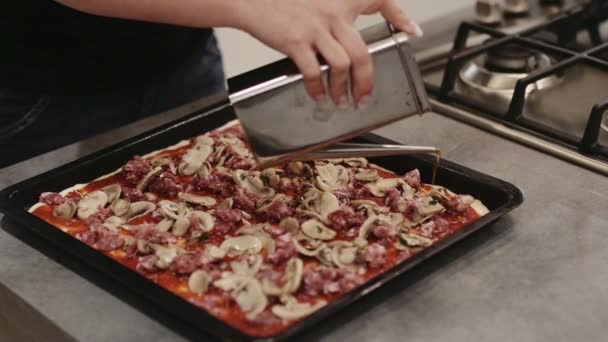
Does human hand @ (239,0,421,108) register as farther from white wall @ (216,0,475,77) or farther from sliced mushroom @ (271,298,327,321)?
white wall @ (216,0,475,77)

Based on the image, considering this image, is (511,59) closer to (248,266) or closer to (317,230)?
(317,230)

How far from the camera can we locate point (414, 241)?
883 mm

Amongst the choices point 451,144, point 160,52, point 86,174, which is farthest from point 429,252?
point 160,52

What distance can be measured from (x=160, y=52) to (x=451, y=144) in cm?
50

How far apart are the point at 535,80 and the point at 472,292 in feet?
1.47

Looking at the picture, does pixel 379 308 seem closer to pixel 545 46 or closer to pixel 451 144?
pixel 451 144

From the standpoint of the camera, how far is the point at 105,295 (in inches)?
33.1

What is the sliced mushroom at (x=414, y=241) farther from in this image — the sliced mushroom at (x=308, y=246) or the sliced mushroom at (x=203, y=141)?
the sliced mushroom at (x=203, y=141)

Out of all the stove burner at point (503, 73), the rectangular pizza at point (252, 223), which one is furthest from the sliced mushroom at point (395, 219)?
the stove burner at point (503, 73)

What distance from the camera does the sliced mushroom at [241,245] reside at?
880 millimetres

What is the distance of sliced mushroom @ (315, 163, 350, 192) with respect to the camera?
100 centimetres

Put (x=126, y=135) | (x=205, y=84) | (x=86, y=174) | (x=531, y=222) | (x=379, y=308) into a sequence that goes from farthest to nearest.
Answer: (x=205, y=84)
(x=126, y=135)
(x=86, y=174)
(x=531, y=222)
(x=379, y=308)

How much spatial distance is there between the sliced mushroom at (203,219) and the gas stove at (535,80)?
1.49ft

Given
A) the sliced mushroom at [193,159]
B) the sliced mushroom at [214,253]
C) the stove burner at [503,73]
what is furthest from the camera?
the stove burner at [503,73]
